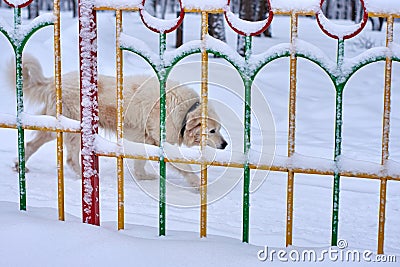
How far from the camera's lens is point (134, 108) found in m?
5.32

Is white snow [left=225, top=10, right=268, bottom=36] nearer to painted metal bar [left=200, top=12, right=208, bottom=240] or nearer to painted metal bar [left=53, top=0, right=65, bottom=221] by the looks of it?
painted metal bar [left=200, top=12, right=208, bottom=240]

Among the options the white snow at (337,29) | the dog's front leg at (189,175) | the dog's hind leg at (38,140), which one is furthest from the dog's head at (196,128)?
the white snow at (337,29)

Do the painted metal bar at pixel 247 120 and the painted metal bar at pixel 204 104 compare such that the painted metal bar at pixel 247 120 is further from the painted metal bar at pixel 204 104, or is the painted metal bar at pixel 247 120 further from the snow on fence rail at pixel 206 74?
the painted metal bar at pixel 204 104

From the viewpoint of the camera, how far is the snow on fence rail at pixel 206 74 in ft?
8.55

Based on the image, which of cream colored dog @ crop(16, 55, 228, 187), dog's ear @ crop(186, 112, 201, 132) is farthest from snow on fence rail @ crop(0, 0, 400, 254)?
cream colored dog @ crop(16, 55, 228, 187)

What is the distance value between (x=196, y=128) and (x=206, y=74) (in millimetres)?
2074

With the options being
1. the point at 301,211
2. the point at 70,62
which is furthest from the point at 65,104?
the point at 70,62

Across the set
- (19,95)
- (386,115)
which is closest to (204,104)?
(386,115)

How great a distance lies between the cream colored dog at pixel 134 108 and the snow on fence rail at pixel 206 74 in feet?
6.31

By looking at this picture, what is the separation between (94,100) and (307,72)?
991cm

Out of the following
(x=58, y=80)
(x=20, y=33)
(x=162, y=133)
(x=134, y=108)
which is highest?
(x=20, y=33)

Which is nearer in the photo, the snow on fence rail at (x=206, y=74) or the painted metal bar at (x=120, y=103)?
the snow on fence rail at (x=206, y=74)

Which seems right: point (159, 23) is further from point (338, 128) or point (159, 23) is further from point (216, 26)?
point (216, 26)

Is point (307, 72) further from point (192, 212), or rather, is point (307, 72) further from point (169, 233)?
point (169, 233)
